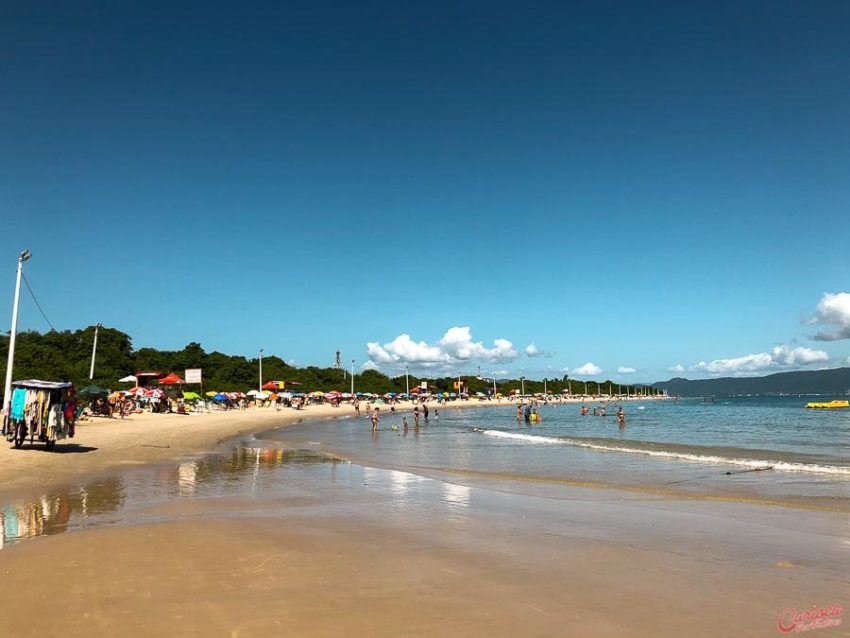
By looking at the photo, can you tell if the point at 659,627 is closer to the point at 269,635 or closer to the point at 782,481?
the point at 269,635

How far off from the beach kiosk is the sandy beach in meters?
4.81

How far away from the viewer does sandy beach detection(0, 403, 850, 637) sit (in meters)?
5.59

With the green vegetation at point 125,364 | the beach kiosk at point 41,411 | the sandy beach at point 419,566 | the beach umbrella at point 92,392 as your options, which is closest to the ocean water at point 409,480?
the sandy beach at point 419,566

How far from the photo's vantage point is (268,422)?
5228cm

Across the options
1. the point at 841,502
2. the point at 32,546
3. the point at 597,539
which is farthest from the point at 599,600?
the point at 841,502

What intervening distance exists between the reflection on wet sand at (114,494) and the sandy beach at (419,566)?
360mm

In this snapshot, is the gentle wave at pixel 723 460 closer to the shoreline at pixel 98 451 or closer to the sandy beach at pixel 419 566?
the sandy beach at pixel 419 566

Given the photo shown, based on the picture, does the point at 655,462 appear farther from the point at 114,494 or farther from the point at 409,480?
the point at 114,494

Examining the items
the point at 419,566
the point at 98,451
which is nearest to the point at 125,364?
the point at 98,451

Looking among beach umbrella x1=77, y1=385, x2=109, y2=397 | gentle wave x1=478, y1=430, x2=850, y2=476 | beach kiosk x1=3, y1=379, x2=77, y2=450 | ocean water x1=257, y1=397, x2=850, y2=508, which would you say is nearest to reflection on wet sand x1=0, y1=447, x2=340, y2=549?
beach kiosk x1=3, y1=379, x2=77, y2=450

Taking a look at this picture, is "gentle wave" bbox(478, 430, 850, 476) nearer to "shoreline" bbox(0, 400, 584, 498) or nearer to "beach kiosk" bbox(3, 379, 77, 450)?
"shoreline" bbox(0, 400, 584, 498)

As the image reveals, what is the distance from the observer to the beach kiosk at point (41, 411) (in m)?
18.4

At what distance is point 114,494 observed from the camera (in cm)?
1309

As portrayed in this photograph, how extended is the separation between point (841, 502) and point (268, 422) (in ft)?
153
